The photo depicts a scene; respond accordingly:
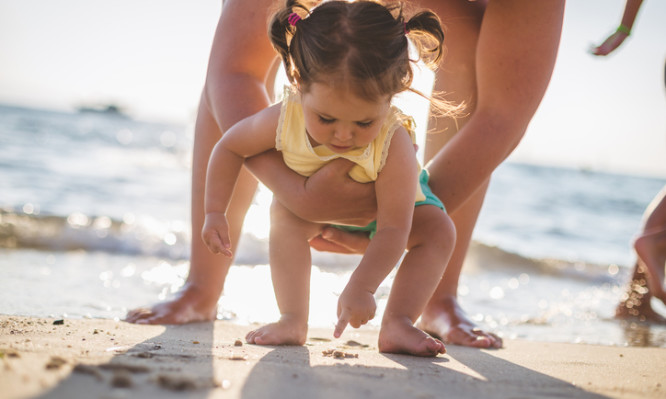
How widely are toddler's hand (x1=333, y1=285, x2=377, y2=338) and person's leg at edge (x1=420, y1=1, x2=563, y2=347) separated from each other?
75 cm

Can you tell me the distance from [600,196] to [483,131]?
56.5 ft

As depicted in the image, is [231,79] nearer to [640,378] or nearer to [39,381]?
[39,381]

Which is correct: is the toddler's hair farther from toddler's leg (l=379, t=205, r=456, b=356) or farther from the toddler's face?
toddler's leg (l=379, t=205, r=456, b=356)

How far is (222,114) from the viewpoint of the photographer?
227 centimetres

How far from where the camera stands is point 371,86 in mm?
1775

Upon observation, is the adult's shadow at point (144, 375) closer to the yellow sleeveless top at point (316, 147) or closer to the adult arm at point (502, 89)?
the yellow sleeveless top at point (316, 147)

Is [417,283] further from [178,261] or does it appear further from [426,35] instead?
[178,261]

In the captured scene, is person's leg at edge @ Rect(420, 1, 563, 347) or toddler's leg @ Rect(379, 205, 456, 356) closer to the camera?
toddler's leg @ Rect(379, 205, 456, 356)

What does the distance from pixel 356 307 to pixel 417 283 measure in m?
0.35

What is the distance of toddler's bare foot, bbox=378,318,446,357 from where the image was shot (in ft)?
6.20

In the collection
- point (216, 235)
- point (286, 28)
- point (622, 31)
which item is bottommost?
point (216, 235)

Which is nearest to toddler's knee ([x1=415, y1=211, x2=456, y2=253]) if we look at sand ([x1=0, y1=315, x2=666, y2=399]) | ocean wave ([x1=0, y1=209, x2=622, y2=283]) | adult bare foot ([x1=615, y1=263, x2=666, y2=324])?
sand ([x1=0, y1=315, x2=666, y2=399])

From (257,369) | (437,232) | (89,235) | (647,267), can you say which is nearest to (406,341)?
(437,232)

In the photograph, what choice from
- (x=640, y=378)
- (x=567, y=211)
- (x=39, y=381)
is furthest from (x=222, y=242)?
(x=567, y=211)
